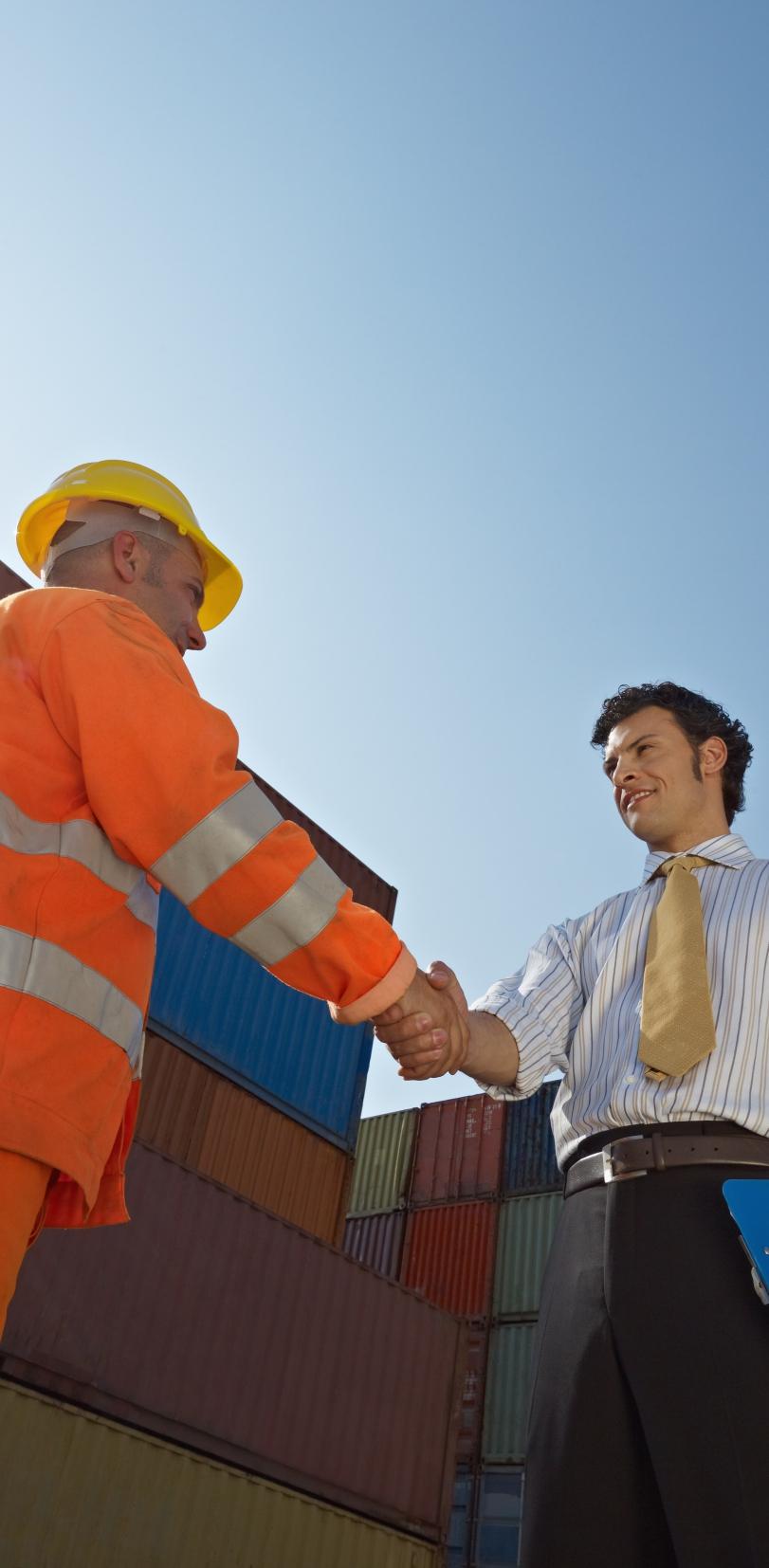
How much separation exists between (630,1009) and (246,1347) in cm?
953

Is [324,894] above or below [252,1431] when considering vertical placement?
below

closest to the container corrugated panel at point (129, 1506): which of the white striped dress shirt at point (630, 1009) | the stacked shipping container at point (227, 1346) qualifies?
the stacked shipping container at point (227, 1346)

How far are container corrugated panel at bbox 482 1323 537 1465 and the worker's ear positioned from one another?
725 inches

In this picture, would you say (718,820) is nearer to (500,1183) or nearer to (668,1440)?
(668,1440)

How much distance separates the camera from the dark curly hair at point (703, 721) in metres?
3.06

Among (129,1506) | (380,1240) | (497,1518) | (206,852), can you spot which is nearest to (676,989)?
(206,852)

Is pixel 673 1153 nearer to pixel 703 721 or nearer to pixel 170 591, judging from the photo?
pixel 703 721

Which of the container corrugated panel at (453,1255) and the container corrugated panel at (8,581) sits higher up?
the container corrugated panel at (8,581)

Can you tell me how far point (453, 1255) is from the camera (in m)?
20.7

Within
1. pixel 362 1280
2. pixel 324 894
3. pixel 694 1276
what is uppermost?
pixel 362 1280

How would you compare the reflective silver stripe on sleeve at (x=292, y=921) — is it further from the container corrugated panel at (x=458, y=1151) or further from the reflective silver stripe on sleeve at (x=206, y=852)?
the container corrugated panel at (x=458, y=1151)

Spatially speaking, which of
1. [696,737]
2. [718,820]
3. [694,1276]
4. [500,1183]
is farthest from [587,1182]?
[500,1183]

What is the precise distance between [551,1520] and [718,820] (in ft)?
5.34

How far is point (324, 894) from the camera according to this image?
230cm
